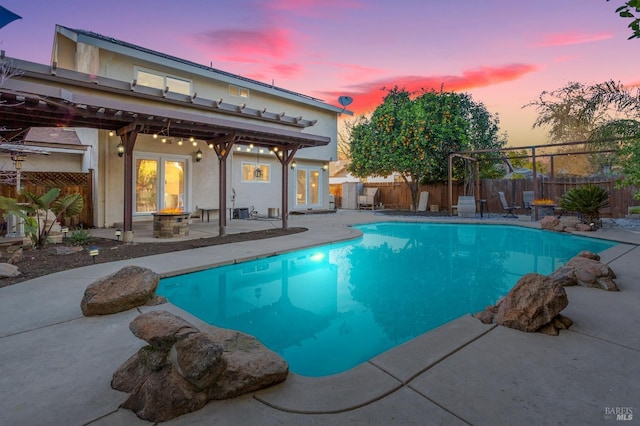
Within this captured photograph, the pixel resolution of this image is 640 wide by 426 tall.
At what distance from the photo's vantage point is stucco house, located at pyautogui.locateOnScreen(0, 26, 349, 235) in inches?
291

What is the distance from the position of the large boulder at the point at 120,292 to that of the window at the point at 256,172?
10179mm

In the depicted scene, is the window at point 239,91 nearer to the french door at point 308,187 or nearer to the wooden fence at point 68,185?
the french door at point 308,187

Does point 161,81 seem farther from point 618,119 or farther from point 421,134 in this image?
point 618,119

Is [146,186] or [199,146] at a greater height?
[199,146]

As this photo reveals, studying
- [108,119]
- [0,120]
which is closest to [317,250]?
[108,119]

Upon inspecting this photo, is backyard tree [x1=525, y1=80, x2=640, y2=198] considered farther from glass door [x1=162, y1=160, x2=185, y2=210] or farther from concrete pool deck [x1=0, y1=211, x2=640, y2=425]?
glass door [x1=162, y1=160, x2=185, y2=210]

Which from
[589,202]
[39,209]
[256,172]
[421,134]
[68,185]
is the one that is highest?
[421,134]

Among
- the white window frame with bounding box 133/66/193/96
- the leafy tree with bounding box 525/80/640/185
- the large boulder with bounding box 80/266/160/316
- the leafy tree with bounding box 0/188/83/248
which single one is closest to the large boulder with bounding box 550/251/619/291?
the leafy tree with bounding box 525/80/640/185

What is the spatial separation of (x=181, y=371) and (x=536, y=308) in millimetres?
2798

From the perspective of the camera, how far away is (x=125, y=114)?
22.8 feet

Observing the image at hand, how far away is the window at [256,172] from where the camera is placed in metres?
13.6

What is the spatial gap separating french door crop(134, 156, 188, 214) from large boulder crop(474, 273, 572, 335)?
Answer: 9.67m

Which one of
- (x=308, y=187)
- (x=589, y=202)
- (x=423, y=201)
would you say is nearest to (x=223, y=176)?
(x=308, y=187)

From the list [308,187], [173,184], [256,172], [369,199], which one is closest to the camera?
[173,184]
